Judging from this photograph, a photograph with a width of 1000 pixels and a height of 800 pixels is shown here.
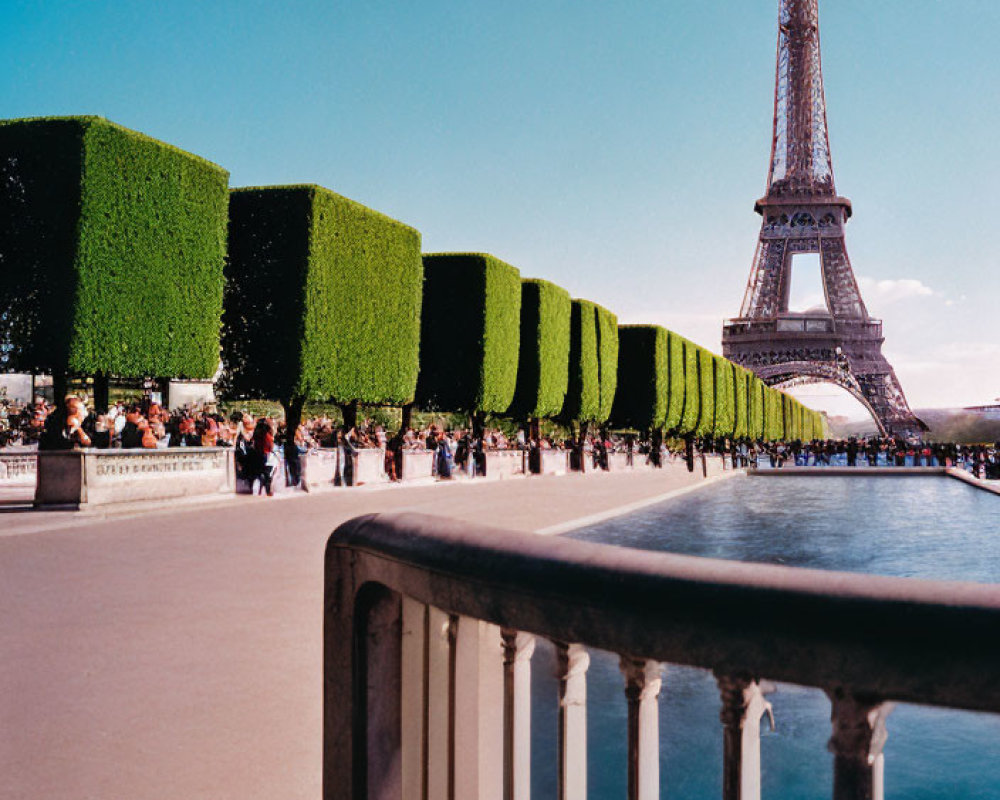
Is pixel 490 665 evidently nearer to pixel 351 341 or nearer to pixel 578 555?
pixel 578 555

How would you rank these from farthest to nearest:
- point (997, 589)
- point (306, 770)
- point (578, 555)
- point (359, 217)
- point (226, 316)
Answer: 1. point (359, 217)
2. point (226, 316)
3. point (306, 770)
4. point (578, 555)
5. point (997, 589)

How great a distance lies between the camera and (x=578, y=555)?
1.70 meters

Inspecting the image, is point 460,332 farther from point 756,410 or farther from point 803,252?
point 803,252

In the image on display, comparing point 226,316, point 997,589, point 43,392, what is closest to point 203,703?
point 997,589

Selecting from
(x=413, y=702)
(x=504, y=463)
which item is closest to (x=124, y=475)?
(x=413, y=702)

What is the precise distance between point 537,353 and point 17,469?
18096mm

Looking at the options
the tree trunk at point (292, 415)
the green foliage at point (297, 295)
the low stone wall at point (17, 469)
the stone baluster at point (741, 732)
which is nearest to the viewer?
the stone baluster at point (741, 732)

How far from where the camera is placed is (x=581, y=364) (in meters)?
39.5

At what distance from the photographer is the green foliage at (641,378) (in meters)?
47.8

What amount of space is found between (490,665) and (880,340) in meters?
95.7

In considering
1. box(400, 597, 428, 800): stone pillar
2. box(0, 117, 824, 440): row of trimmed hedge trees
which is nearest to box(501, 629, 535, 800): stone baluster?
box(400, 597, 428, 800): stone pillar

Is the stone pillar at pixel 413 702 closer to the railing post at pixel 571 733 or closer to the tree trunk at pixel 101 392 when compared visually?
the railing post at pixel 571 733

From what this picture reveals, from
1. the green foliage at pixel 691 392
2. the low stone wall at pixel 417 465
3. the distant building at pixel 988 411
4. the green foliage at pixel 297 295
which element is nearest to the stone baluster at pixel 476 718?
the green foliage at pixel 297 295

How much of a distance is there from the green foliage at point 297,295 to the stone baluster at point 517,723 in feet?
67.3
